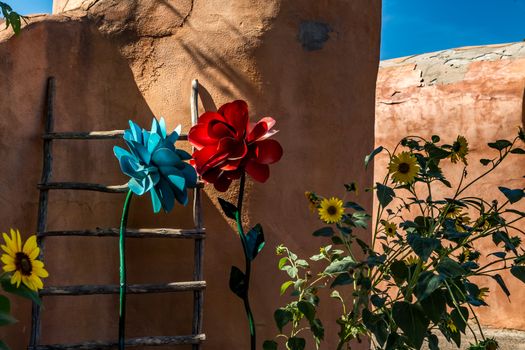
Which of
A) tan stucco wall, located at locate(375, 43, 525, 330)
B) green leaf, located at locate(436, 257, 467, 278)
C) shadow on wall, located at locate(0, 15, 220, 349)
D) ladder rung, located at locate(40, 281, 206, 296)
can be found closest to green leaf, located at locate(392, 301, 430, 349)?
green leaf, located at locate(436, 257, 467, 278)

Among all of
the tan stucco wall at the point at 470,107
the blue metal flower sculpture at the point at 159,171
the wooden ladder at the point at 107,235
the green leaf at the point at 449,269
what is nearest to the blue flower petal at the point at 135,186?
the blue metal flower sculpture at the point at 159,171

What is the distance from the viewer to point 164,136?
2176 mm

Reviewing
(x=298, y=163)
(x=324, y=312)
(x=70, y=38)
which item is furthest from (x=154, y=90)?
(x=324, y=312)

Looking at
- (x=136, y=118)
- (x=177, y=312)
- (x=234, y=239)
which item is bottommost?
(x=177, y=312)

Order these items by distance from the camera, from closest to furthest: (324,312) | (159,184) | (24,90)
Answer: (159,184)
(24,90)
(324,312)

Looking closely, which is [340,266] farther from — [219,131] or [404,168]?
[219,131]

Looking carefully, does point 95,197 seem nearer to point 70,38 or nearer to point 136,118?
point 136,118

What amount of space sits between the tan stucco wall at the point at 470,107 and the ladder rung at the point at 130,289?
3.67m

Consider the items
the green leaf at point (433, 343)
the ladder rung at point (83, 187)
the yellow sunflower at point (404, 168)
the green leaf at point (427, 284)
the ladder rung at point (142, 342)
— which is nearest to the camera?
the green leaf at point (427, 284)

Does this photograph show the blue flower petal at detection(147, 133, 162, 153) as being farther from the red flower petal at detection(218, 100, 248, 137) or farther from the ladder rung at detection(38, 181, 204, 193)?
the ladder rung at detection(38, 181, 204, 193)

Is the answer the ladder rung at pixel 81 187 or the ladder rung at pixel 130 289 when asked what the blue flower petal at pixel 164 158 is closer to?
the ladder rung at pixel 81 187

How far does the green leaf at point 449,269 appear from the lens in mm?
1965

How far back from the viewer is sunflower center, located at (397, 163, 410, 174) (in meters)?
2.42

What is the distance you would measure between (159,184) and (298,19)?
134 centimetres
